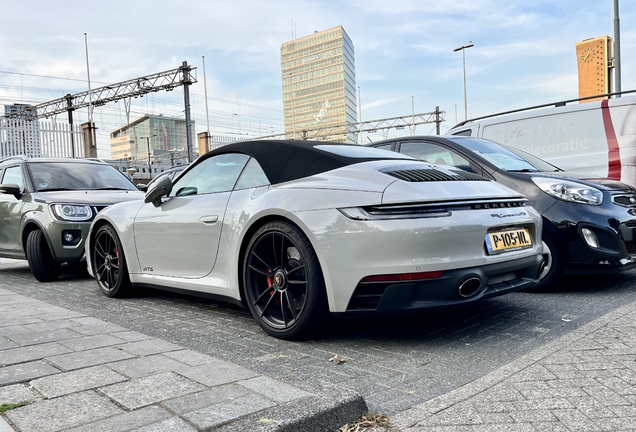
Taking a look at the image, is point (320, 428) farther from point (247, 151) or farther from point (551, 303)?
point (551, 303)

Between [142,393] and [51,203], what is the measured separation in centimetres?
446

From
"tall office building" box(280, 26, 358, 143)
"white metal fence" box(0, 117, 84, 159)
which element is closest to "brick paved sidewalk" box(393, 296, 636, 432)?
"white metal fence" box(0, 117, 84, 159)

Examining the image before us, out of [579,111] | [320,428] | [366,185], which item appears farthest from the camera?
[579,111]

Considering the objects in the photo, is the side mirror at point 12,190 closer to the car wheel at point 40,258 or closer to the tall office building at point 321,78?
the car wheel at point 40,258

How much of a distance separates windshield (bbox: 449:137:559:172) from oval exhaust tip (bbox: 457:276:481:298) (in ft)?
7.62

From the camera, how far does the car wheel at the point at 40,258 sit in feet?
20.1

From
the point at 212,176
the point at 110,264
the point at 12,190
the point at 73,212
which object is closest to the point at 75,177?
the point at 12,190

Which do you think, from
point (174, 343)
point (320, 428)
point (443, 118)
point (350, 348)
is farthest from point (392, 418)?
point (443, 118)

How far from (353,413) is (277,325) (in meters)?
1.24

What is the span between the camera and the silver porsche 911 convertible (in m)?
2.94

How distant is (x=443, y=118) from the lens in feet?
137

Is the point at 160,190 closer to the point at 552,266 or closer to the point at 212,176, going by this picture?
the point at 212,176

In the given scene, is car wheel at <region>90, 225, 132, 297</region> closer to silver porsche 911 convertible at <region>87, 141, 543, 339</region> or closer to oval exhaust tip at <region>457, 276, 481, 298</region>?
silver porsche 911 convertible at <region>87, 141, 543, 339</region>

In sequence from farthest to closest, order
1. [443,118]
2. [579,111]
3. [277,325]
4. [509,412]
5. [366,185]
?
[443,118] < [579,111] < [277,325] < [366,185] < [509,412]
